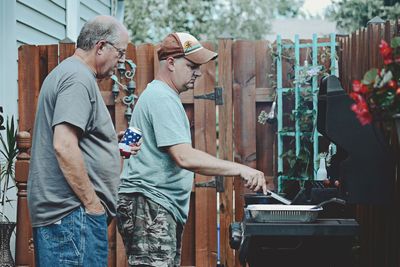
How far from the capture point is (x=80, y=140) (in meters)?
3.23

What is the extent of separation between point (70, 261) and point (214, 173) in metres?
0.84

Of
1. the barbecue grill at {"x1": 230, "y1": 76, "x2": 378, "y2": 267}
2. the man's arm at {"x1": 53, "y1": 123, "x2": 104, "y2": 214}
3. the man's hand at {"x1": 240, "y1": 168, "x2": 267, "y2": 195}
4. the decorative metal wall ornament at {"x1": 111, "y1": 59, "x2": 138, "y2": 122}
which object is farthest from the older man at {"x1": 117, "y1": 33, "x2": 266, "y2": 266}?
the decorative metal wall ornament at {"x1": 111, "y1": 59, "x2": 138, "y2": 122}

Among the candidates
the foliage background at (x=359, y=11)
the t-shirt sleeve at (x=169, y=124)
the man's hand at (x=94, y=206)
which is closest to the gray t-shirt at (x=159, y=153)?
the t-shirt sleeve at (x=169, y=124)

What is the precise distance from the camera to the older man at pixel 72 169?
3.12 m

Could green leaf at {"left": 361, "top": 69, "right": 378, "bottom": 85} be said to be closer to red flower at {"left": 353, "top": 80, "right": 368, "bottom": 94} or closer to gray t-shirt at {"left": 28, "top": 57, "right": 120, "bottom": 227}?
red flower at {"left": 353, "top": 80, "right": 368, "bottom": 94}

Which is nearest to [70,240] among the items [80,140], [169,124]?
[80,140]

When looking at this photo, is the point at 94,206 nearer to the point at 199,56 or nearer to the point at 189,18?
the point at 199,56

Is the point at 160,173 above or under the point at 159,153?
under

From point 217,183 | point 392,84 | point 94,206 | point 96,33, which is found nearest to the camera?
point 392,84

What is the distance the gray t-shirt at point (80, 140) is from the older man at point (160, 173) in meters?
0.37

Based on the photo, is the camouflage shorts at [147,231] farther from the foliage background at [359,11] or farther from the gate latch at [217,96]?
the foliage background at [359,11]

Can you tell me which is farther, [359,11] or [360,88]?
[359,11]

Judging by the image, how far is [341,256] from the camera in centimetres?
323

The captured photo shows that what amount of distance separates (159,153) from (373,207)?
5.25ft
